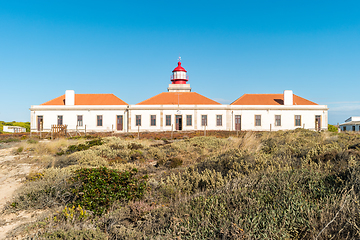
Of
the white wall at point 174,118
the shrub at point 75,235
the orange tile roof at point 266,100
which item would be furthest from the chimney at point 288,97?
the shrub at point 75,235

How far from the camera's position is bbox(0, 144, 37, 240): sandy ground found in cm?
457

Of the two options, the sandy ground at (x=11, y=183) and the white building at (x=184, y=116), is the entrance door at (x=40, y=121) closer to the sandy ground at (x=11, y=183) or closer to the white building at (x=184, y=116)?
the white building at (x=184, y=116)

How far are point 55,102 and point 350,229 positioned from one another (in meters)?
37.3

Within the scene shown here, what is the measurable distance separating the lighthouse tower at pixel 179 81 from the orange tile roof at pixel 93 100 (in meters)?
→ 9.29

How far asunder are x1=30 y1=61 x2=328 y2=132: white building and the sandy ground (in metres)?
19.6

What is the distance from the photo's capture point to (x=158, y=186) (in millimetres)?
5953

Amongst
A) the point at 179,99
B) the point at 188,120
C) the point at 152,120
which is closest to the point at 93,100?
the point at 152,120

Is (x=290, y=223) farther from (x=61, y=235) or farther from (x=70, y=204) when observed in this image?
(x=70, y=204)

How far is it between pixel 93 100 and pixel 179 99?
1167 cm

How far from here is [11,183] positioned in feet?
24.6

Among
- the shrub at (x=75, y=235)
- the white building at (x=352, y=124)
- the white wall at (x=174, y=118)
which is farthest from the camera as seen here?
the white building at (x=352, y=124)

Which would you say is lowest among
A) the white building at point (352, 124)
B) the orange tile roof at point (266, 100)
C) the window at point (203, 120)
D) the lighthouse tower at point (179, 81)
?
the white building at point (352, 124)

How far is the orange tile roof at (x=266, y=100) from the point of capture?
34.2m

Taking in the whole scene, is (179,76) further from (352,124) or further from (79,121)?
(352,124)
